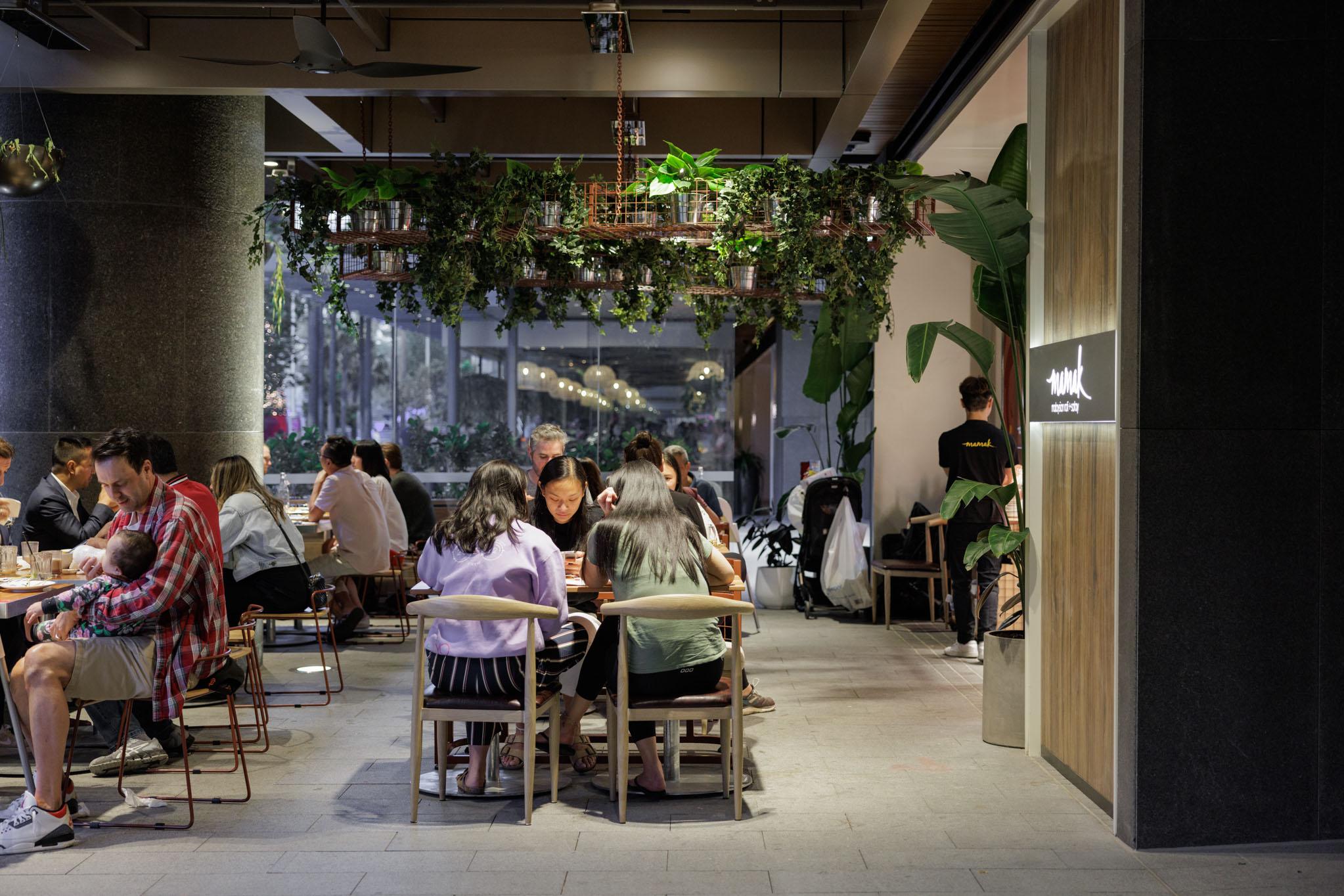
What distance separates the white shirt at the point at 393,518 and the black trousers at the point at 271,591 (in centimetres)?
223

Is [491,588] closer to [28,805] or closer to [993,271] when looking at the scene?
[28,805]

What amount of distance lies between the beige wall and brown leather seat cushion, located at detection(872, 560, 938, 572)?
23.5 inches

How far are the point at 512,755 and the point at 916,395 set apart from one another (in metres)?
5.67

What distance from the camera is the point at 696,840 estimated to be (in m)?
4.25

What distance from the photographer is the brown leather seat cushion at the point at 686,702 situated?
4379 millimetres

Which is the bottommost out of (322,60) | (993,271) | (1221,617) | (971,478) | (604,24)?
(1221,617)

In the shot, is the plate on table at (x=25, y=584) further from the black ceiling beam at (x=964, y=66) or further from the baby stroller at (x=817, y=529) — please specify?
the baby stroller at (x=817, y=529)

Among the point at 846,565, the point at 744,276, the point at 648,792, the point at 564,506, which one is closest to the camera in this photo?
the point at 648,792

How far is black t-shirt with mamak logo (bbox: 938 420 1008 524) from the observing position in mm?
7812

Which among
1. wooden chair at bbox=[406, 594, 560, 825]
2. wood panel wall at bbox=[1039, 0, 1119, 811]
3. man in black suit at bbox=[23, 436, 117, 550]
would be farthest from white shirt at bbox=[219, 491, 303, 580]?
wood panel wall at bbox=[1039, 0, 1119, 811]

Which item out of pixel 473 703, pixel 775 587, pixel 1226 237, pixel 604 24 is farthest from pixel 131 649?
pixel 775 587

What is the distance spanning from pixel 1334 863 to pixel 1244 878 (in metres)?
0.36

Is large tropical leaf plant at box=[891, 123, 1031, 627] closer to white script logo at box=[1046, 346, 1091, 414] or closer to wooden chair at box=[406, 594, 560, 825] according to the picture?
white script logo at box=[1046, 346, 1091, 414]

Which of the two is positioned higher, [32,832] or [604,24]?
[604,24]
